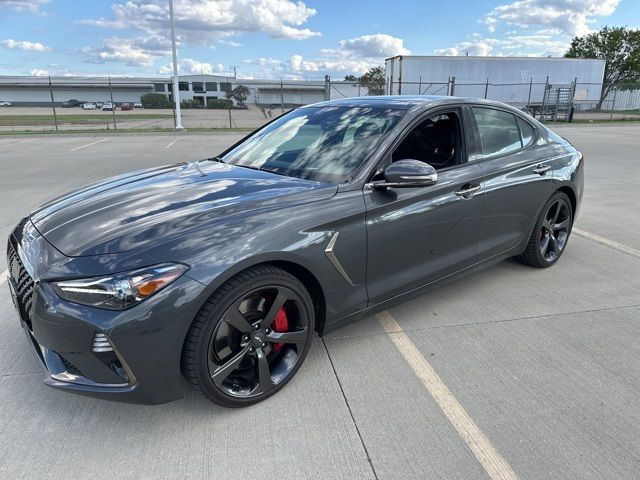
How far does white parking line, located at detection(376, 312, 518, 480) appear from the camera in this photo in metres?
2.18

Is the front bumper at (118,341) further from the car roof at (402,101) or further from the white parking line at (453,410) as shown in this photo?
the car roof at (402,101)

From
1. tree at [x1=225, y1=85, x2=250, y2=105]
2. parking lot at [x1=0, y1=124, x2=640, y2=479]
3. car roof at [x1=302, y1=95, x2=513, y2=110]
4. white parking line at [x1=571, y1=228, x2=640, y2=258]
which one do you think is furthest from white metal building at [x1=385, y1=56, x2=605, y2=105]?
parking lot at [x1=0, y1=124, x2=640, y2=479]

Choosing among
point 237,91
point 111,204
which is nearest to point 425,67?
point 237,91

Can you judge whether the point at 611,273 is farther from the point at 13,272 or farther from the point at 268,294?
the point at 13,272

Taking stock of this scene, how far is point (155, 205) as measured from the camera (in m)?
2.64

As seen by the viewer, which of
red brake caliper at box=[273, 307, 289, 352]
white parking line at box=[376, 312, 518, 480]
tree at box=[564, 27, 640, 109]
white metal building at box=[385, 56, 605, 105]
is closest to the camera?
white parking line at box=[376, 312, 518, 480]

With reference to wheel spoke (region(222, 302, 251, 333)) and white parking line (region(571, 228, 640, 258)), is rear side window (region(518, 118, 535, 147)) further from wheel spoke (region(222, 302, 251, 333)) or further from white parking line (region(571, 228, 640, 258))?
wheel spoke (region(222, 302, 251, 333))

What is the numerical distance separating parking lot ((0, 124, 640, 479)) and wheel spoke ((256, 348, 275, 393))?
3.8 inches

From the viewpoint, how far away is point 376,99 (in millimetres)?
3654

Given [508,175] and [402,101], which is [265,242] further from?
[508,175]

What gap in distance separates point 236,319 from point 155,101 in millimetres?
68626

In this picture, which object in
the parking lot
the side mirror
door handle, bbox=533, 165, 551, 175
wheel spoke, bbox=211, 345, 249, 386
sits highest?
the side mirror

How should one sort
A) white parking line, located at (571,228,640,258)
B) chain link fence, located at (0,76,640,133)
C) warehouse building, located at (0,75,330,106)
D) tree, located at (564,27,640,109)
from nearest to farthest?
white parking line, located at (571,228,640,258)
chain link fence, located at (0,76,640,133)
tree, located at (564,27,640,109)
warehouse building, located at (0,75,330,106)

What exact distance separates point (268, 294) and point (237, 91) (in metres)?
54.6
